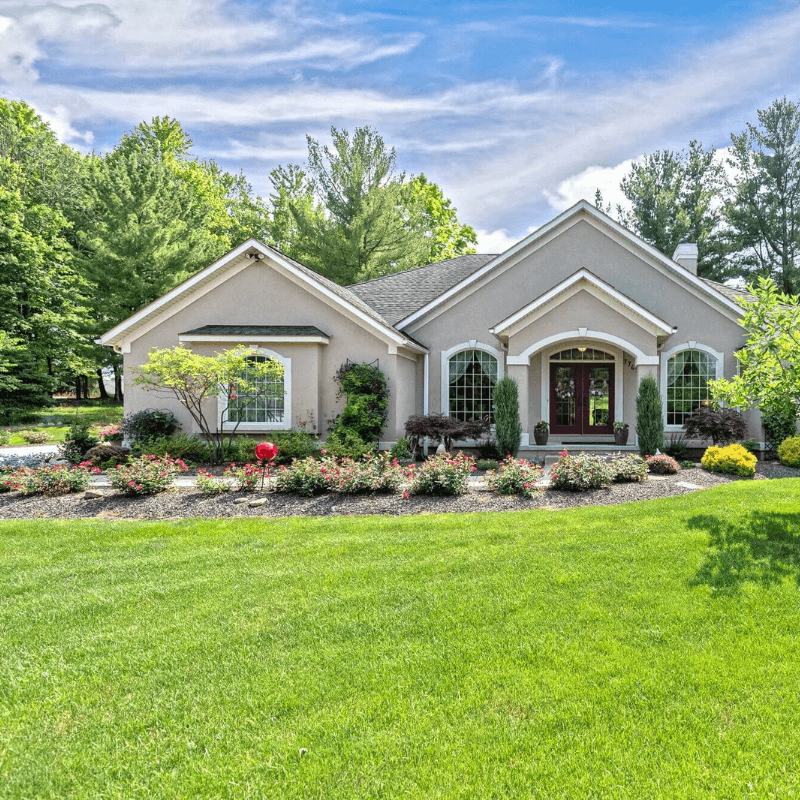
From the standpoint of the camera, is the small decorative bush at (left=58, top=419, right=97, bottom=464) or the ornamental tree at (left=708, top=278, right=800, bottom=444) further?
the small decorative bush at (left=58, top=419, right=97, bottom=464)

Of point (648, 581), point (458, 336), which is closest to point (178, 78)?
point (458, 336)

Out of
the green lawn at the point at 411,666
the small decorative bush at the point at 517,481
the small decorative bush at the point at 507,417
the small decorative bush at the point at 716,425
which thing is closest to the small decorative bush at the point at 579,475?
the small decorative bush at the point at 517,481

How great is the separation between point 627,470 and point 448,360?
21.5ft

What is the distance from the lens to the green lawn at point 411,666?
2570 mm

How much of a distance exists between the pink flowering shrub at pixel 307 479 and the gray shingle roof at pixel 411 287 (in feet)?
23.6

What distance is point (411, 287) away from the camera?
57.7 feet

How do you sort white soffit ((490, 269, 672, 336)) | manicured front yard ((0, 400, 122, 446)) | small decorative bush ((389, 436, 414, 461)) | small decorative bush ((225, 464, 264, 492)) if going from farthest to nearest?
manicured front yard ((0, 400, 122, 446))
white soffit ((490, 269, 672, 336))
small decorative bush ((389, 436, 414, 461))
small decorative bush ((225, 464, 264, 492))

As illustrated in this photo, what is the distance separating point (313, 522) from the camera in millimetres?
6902

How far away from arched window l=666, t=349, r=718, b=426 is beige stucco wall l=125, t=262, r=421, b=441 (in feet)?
23.5

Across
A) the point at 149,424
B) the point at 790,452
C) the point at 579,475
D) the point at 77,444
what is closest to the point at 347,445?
the point at 149,424

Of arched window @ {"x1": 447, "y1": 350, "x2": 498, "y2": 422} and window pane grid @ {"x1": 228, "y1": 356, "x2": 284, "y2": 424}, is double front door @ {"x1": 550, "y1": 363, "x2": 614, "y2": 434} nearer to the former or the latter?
arched window @ {"x1": 447, "y1": 350, "x2": 498, "y2": 422}

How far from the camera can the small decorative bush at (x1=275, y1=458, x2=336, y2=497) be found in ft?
27.9

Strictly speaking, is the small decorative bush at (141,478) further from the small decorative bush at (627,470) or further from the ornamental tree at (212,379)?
the small decorative bush at (627,470)

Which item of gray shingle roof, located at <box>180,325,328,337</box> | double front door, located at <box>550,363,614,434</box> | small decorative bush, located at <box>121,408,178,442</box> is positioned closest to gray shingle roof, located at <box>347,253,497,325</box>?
gray shingle roof, located at <box>180,325,328,337</box>
